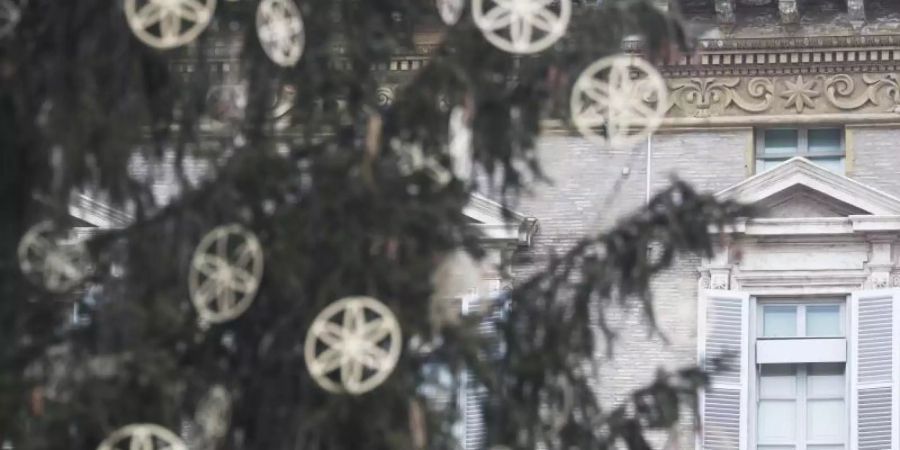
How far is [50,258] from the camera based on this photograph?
1983 centimetres

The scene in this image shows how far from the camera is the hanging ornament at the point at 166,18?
63.5ft

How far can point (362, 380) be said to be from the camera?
19.0 meters

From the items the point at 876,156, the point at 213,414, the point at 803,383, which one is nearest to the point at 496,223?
the point at 803,383

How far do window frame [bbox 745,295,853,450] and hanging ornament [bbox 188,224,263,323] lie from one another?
38.0ft

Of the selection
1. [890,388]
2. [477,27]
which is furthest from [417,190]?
[890,388]

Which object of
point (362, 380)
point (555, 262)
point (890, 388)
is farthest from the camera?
point (890, 388)

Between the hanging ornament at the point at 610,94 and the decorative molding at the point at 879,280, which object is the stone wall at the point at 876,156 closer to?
the decorative molding at the point at 879,280

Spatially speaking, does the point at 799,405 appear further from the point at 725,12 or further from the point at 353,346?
the point at 353,346

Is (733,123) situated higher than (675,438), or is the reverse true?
(733,123)

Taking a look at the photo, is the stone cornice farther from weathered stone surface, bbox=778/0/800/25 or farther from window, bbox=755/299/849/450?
window, bbox=755/299/849/450

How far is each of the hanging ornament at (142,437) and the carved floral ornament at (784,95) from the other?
13.0 meters

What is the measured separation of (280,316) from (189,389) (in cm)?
66

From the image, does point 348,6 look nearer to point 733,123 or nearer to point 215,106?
point 215,106

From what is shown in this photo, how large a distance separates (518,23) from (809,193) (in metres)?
11.4
